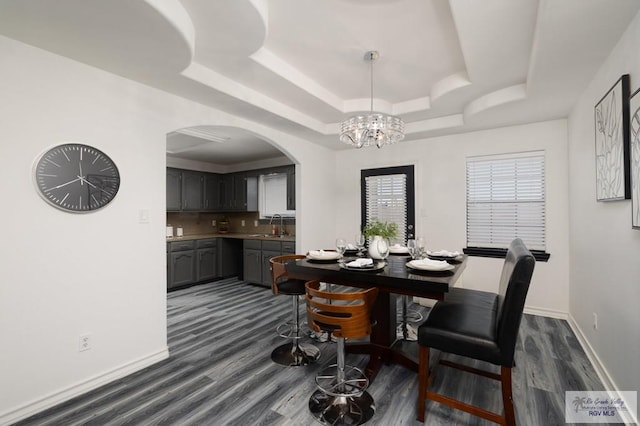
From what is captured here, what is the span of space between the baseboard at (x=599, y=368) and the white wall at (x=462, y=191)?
657 millimetres

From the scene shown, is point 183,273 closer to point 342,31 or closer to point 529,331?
point 342,31

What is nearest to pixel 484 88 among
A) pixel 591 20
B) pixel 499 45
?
pixel 499 45

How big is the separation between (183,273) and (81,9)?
434 cm

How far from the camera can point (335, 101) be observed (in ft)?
11.7

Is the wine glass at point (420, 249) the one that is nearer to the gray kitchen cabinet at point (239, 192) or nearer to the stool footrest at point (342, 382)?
the stool footrest at point (342, 382)

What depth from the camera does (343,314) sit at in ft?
6.23

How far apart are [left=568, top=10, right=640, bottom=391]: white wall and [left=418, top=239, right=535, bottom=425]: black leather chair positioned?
0.61 meters

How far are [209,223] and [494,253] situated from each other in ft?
18.2

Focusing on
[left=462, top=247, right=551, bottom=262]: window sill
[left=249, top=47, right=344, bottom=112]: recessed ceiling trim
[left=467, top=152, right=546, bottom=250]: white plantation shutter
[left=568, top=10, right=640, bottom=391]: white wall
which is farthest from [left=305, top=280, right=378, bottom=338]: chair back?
[left=467, top=152, right=546, bottom=250]: white plantation shutter

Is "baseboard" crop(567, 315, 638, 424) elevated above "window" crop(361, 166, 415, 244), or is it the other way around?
"window" crop(361, 166, 415, 244)

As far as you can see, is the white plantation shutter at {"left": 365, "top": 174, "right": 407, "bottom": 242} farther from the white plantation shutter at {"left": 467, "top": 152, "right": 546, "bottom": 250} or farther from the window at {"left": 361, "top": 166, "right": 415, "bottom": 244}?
the white plantation shutter at {"left": 467, "top": 152, "right": 546, "bottom": 250}

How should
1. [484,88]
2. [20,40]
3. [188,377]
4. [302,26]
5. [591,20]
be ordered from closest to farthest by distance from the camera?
[591,20] < [20,40] < [302,26] < [188,377] < [484,88]

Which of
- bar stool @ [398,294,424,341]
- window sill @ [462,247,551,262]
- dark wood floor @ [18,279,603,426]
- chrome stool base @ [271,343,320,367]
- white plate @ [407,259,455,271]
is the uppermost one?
white plate @ [407,259,455,271]

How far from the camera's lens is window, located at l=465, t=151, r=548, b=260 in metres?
3.78
